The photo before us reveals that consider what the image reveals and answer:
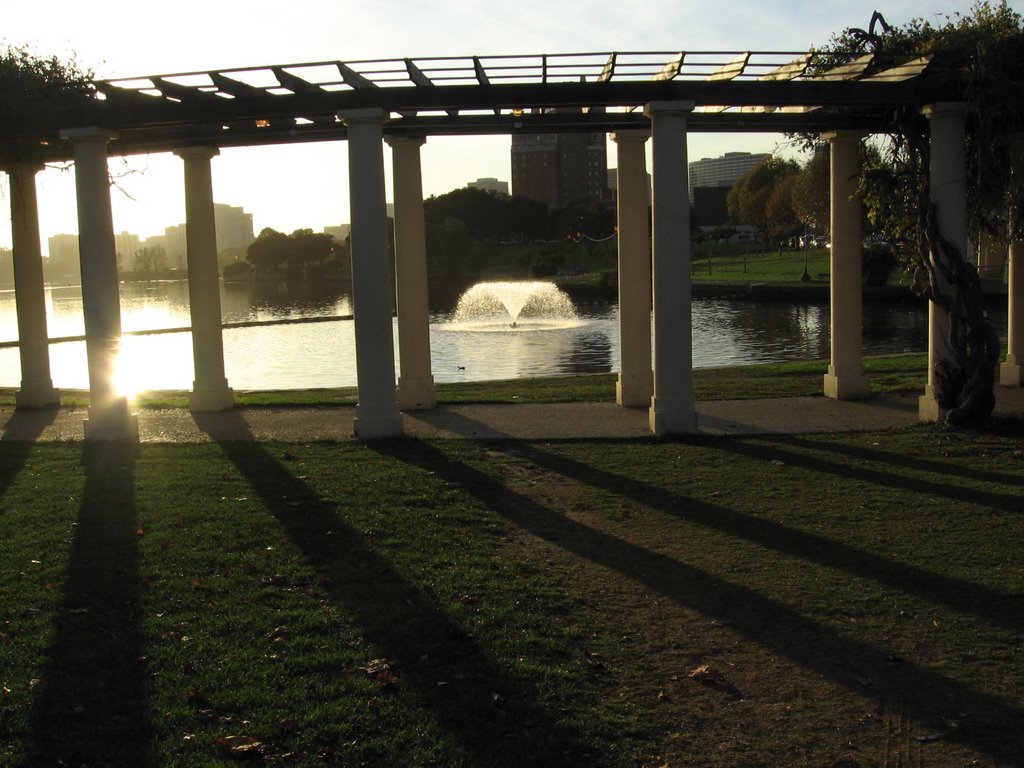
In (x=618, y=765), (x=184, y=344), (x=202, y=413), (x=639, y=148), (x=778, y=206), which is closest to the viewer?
(x=618, y=765)

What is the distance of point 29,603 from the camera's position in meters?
7.55

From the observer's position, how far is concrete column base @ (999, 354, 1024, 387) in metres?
18.2

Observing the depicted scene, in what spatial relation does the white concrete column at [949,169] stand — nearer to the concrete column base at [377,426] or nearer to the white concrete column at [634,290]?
the white concrete column at [634,290]

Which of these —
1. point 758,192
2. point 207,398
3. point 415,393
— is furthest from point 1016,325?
point 758,192

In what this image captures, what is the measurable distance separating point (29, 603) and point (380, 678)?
3.12 m

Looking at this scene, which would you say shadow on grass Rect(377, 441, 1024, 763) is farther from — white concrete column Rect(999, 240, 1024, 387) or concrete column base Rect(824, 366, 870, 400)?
white concrete column Rect(999, 240, 1024, 387)

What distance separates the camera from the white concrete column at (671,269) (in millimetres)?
13773

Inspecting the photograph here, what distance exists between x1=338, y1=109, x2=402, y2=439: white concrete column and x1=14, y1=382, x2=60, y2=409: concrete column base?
803cm

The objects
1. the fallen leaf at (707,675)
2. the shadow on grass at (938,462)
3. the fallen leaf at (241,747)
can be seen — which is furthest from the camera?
the shadow on grass at (938,462)

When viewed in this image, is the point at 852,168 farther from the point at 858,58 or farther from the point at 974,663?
the point at 974,663

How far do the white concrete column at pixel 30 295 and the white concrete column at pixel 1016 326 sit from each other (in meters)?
17.4

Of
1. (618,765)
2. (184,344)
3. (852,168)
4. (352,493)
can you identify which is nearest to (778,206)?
(184,344)

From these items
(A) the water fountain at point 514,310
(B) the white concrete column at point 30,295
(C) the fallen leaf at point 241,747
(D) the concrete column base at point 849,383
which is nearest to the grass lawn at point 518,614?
(C) the fallen leaf at point 241,747

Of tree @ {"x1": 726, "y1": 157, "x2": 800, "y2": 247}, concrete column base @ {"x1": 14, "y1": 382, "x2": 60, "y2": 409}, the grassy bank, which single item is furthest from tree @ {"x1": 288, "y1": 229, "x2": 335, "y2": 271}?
concrete column base @ {"x1": 14, "y1": 382, "x2": 60, "y2": 409}
